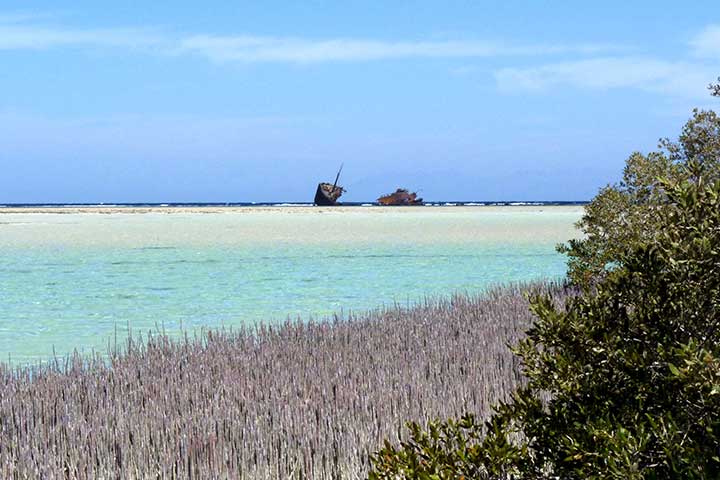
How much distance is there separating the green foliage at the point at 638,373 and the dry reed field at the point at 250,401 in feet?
2.86

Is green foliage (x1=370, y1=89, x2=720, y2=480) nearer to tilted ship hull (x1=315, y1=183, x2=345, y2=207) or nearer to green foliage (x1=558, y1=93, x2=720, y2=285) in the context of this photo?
green foliage (x1=558, y1=93, x2=720, y2=285)

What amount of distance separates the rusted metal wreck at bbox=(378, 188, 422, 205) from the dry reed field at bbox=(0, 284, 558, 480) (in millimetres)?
140105

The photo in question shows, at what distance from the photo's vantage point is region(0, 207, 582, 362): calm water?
15.2 m

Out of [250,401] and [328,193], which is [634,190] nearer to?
[250,401]

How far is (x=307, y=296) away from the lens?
19.0 m

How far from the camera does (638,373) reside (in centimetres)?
315

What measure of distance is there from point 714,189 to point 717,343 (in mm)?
580

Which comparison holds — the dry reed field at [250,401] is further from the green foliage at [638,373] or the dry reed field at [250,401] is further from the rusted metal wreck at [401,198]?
the rusted metal wreck at [401,198]

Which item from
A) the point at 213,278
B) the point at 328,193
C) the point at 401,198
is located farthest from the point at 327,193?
the point at 213,278

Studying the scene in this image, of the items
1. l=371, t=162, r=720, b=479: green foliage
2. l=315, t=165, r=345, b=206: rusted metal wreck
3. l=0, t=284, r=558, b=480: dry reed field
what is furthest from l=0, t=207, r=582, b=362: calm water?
l=315, t=165, r=345, b=206: rusted metal wreck

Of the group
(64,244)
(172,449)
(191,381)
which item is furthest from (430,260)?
(172,449)

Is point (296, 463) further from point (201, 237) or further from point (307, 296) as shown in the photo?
point (201, 237)

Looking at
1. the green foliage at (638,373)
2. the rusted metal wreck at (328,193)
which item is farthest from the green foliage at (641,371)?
the rusted metal wreck at (328,193)

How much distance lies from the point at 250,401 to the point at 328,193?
134028 millimetres
